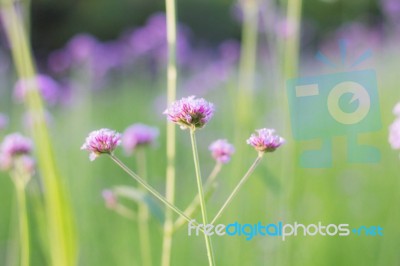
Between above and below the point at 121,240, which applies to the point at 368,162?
above

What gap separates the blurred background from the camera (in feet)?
2.76

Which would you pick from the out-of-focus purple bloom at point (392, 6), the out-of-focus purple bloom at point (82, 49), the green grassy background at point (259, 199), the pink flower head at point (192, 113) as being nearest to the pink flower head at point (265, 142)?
the pink flower head at point (192, 113)

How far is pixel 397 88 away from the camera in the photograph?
152cm

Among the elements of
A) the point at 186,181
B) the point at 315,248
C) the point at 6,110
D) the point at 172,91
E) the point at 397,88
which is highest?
the point at 6,110

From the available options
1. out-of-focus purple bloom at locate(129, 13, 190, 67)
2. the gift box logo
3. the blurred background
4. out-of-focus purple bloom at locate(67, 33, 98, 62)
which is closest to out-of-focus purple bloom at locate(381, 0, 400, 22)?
the blurred background

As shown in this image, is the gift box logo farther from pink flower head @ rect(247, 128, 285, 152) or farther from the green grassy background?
pink flower head @ rect(247, 128, 285, 152)

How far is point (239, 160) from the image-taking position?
0.84 metres

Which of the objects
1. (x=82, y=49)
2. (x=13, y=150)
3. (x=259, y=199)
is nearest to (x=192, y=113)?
(x=13, y=150)

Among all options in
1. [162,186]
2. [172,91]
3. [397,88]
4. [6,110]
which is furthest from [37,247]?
→ [6,110]

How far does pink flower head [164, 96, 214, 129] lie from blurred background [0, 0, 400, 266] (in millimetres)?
189

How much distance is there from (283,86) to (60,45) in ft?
10.9

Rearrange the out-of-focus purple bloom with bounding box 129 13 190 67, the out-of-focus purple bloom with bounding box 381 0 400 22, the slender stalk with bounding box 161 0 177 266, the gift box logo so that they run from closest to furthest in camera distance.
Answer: the slender stalk with bounding box 161 0 177 266 < the gift box logo < the out-of-focus purple bloom with bounding box 381 0 400 22 < the out-of-focus purple bloom with bounding box 129 13 190 67

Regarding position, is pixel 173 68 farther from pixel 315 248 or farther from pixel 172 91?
pixel 315 248

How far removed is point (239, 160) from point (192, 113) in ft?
1.47
